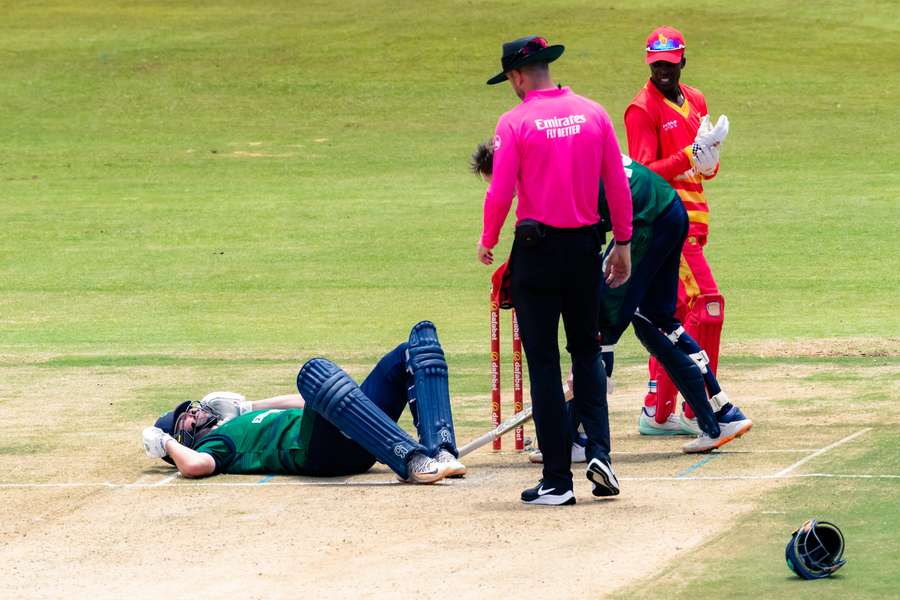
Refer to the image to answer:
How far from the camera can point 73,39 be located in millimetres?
41562

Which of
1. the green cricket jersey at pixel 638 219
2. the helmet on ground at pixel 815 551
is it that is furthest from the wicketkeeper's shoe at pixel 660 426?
the helmet on ground at pixel 815 551

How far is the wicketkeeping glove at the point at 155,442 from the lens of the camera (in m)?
8.35

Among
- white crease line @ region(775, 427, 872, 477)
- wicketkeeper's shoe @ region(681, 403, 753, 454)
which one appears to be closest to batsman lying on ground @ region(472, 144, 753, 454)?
wicketkeeper's shoe @ region(681, 403, 753, 454)

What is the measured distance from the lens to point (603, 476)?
24.8 ft

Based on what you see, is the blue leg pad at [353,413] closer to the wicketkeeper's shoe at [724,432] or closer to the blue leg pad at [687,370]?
the blue leg pad at [687,370]

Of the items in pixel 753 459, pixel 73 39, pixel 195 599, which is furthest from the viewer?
pixel 73 39

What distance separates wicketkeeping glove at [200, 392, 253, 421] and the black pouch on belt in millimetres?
1963

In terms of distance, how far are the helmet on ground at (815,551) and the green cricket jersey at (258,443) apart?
297cm

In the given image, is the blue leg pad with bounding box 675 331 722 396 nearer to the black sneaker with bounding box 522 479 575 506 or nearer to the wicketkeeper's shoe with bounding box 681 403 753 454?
the wicketkeeper's shoe with bounding box 681 403 753 454

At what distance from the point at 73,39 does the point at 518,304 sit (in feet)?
117

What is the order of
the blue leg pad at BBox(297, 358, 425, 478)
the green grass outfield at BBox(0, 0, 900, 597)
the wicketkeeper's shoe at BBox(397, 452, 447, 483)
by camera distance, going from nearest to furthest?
1. the blue leg pad at BBox(297, 358, 425, 478)
2. the wicketkeeper's shoe at BBox(397, 452, 447, 483)
3. the green grass outfield at BBox(0, 0, 900, 597)

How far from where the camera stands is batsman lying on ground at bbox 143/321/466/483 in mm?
7895

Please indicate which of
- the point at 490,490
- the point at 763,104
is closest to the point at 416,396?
the point at 490,490

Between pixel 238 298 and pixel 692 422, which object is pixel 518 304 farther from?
pixel 238 298
